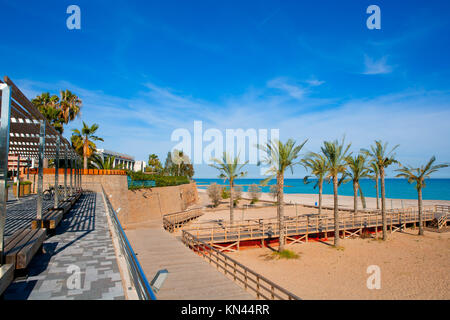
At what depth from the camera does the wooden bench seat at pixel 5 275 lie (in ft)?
11.4

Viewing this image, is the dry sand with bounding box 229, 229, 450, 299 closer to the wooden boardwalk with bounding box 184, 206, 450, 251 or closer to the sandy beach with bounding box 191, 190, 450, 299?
the sandy beach with bounding box 191, 190, 450, 299

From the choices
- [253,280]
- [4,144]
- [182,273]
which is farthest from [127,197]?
[4,144]

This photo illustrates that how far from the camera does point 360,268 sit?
15.8 metres

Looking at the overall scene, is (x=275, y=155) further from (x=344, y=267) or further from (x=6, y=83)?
(x=6, y=83)

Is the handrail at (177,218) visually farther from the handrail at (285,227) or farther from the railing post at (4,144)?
the railing post at (4,144)

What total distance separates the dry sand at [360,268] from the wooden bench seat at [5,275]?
11.3 metres

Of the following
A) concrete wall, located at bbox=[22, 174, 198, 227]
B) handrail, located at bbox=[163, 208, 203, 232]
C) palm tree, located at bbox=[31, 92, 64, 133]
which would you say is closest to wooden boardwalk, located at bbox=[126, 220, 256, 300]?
handrail, located at bbox=[163, 208, 203, 232]

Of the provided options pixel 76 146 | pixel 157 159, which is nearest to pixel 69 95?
pixel 76 146

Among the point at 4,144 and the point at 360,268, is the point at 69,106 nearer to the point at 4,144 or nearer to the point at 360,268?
the point at 4,144

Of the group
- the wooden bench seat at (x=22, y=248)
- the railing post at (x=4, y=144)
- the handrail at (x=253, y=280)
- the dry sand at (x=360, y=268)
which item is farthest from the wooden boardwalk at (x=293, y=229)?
the railing post at (x=4, y=144)

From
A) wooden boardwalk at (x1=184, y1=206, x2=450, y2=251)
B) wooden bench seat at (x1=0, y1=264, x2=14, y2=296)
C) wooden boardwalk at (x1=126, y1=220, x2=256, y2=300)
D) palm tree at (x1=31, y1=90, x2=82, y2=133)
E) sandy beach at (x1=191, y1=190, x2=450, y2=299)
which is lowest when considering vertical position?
sandy beach at (x1=191, y1=190, x2=450, y2=299)

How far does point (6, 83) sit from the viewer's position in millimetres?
4051

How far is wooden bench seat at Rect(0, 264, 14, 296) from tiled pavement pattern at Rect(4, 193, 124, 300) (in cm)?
52

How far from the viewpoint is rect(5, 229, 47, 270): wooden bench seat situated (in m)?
4.18
